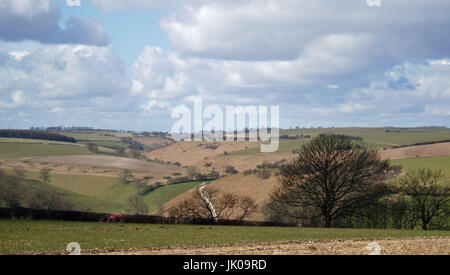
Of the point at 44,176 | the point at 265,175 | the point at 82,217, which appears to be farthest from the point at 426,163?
the point at 44,176

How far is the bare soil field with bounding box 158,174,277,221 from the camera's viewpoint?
4919 inches

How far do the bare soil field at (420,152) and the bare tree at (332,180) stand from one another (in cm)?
8548

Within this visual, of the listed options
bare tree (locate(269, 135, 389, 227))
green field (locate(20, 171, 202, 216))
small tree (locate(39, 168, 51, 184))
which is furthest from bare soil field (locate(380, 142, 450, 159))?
small tree (locate(39, 168, 51, 184))

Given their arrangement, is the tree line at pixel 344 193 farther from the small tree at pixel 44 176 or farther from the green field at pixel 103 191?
the small tree at pixel 44 176

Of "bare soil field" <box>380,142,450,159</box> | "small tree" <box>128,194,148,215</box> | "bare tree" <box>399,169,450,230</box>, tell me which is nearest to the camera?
"bare tree" <box>399,169,450,230</box>

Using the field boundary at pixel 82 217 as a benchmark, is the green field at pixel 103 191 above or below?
below

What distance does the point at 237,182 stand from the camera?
146625 mm

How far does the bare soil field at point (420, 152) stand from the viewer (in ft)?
456

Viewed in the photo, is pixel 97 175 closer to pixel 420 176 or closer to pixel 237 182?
pixel 237 182

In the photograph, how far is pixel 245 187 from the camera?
13838 cm

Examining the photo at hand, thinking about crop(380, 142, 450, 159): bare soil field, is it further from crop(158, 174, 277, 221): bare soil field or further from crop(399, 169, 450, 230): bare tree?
crop(399, 169, 450, 230): bare tree

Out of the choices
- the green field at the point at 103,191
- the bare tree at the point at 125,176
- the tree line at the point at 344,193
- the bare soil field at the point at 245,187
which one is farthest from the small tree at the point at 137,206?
the tree line at the point at 344,193

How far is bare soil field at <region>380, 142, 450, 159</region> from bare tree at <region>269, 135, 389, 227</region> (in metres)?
85.5

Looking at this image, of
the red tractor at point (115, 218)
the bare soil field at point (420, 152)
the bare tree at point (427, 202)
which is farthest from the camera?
the bare soil field at point (420, 152)
